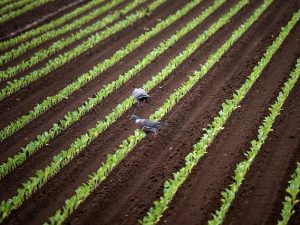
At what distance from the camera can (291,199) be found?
606 centimetres

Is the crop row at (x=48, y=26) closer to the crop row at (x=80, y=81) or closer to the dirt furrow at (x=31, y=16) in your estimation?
the dirt furrow at (x=31, y=16)

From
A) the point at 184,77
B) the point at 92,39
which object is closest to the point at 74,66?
the point at 92,39

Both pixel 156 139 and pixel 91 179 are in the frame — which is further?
pixel 156 139

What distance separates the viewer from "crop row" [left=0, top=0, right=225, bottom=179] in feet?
23.9

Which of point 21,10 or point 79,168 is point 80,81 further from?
point 21,10

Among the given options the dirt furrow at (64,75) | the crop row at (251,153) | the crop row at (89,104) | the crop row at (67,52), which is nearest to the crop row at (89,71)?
the crop row at (67,52)

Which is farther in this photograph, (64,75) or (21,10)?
(21,10)

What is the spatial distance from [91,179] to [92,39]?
23.8 feet

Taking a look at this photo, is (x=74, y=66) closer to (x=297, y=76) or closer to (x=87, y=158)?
(x=87, y=158)

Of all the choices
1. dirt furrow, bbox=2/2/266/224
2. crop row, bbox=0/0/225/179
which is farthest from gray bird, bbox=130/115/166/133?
crop row, bbox=0/0/225/179

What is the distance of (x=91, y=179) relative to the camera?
6.90 metres

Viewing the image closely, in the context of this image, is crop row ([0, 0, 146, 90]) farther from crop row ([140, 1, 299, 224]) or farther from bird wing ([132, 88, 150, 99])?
crop row ([140, 1, 299, 224])

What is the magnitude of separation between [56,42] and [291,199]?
962cm

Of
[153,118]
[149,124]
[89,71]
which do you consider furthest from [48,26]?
[149,124]
